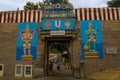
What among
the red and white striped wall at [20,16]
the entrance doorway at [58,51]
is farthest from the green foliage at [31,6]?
the red and white striped wall at [20,16]

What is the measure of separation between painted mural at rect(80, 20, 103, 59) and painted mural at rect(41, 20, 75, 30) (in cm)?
107

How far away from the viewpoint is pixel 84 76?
19656 millimetres

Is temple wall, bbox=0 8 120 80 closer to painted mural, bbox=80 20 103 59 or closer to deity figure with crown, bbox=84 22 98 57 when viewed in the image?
painted mural, bbox=80 20 103 59

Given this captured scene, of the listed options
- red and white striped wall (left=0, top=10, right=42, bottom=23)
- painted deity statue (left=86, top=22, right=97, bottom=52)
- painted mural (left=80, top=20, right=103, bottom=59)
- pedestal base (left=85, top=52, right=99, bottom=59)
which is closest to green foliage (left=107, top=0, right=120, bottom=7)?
painted mural (left=80, top=20, right=103, bottom=59)

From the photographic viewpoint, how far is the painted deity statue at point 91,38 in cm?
2016

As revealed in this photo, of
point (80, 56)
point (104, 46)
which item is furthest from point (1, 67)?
point (104, 46)

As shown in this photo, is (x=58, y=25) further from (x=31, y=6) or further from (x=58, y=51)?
(x=58, y=51)

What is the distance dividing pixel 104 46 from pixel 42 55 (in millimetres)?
5819

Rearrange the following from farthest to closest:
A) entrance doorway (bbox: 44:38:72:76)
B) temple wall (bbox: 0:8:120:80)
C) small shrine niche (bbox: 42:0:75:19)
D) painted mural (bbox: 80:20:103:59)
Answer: entrance doorway (bbox: 44:38:72:76), small shrine niche (bbox: 42:0:75:19), painted mural (bbox: 80:20:103:59), temple wall (bbox: 0:8:120:80)

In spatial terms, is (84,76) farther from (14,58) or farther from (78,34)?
(14,58)

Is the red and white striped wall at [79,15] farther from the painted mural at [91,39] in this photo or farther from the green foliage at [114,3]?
the green foliage at [114,3]

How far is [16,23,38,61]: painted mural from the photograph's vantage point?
20.6m

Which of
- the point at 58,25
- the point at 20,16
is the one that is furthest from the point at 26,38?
the point at 58,25

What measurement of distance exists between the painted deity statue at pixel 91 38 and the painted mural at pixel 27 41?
496 centimetres
